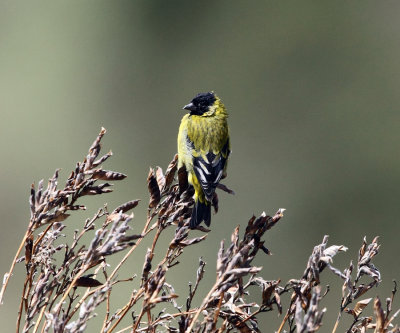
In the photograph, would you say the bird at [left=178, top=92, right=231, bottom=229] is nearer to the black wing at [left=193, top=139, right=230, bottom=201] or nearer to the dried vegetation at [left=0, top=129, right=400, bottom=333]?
the black wing at [left=193, top=139, right=230, bottom=201]

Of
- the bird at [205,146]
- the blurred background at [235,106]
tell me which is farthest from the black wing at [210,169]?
the blurred background at [235,106]

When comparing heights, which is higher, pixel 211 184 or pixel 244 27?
pixel 244 27

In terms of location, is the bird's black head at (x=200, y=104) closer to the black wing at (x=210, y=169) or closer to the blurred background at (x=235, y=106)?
the black wing at (x=210, y=169)

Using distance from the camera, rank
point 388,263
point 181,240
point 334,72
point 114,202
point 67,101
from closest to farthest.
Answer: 1. point 181,240
2. point 388,263
3. point 114,202
4. point 334,72
5. point 67,101

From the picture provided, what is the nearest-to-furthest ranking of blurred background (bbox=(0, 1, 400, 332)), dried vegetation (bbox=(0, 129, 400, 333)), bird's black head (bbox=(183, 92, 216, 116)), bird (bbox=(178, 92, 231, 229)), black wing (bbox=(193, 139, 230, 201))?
1. dried vegetation (bbox=(0, 129, 400, 333))
2. black wing (bbox=(193, 139, 230, 201))
3. bird (bbox=(178, 92, 231, 229))
4. bird's black head (bbox=(183, 92, 216, 116))
5. blurred background (bbox=(0, 1, 400, 332))

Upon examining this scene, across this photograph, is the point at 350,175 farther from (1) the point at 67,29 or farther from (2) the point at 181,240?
(2) the point at 181,240

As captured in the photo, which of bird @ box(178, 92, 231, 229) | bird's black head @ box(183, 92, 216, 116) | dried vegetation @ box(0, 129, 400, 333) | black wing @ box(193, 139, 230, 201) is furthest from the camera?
bird's black head @ box(183, 92, 216, 116)

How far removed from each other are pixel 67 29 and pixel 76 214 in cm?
631

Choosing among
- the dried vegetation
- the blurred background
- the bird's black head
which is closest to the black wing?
the bird's black head

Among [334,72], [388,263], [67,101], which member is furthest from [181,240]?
[67,101]

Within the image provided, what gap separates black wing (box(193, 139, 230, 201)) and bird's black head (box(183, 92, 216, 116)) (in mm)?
368

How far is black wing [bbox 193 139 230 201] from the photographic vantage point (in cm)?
345

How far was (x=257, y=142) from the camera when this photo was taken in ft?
51.9

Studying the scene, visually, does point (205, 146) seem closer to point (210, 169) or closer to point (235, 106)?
point (210, 169)
